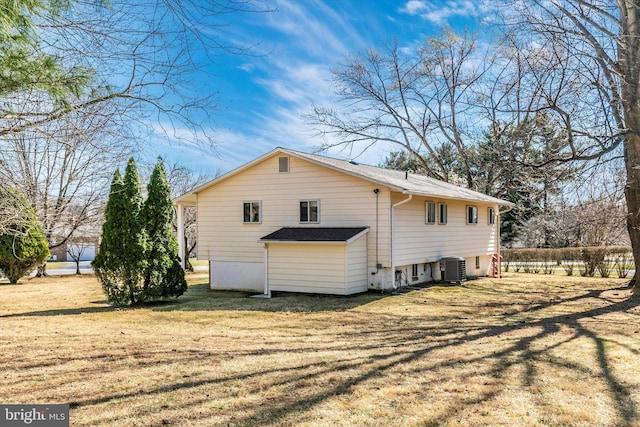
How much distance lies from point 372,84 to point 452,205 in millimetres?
12558

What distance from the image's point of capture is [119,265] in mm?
11828

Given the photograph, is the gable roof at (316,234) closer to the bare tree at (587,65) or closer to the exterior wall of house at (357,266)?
the exterior wall of house at (357,266)

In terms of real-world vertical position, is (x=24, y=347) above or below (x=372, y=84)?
below

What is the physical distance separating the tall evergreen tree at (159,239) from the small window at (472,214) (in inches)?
482

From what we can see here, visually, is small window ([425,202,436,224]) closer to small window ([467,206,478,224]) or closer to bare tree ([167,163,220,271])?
small window ([467,206,478,224])

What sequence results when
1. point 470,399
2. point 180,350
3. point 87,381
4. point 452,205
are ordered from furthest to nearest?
point 452,205 < point 180,350 < point 87,381 < point 470,399

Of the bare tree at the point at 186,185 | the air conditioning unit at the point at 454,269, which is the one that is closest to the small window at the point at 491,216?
the air conditioning unit at the point at 454,269

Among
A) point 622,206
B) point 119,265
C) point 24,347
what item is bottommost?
point 24,347

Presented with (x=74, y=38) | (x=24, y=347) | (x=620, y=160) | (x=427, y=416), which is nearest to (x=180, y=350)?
(x=24, y=347)

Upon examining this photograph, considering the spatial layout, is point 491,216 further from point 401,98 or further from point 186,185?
point 186,185

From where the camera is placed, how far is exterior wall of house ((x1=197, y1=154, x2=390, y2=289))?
1395cm

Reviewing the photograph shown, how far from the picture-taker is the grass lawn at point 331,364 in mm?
4383

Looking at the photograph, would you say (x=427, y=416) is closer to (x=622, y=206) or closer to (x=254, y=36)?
(x=254, y=36)

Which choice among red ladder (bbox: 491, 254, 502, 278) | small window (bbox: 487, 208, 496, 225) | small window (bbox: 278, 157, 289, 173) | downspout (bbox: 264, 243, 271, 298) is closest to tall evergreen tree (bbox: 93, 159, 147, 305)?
downspout (bbox: 264, 243, 271, 298)
